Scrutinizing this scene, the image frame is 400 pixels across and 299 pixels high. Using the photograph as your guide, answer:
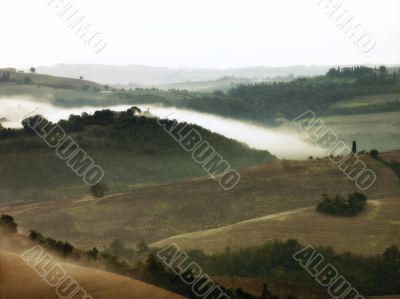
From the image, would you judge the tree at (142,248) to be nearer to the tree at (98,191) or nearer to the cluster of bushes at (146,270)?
the cluster of bushes at (146,270)

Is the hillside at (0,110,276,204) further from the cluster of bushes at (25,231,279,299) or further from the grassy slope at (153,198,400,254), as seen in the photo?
the cluster of bushes at (25,231,279,299)

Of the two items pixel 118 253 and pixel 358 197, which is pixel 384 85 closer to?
pixel 358 197

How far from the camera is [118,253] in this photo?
61.7m

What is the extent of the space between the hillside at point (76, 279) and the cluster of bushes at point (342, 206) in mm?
35929

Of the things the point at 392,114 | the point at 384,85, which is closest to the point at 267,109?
the point at 384,85

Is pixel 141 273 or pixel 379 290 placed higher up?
pixel 141 273

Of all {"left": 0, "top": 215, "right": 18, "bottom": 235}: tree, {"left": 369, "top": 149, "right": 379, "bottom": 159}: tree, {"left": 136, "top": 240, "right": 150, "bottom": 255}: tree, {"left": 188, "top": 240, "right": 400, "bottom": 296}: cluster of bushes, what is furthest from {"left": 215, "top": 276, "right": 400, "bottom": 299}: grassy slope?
{"left": 369, "top": 149, "right": 379, "bottom": 159}: tree

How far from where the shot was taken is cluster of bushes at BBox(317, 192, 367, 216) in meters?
69.2

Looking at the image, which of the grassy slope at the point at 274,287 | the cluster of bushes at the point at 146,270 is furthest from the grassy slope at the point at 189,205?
the cluster of bushes at the point at 146,270

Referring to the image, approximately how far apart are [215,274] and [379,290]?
1368 centimetres

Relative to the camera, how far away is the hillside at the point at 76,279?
32.9m

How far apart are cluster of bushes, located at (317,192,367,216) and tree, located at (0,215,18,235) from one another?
34341 millimetres

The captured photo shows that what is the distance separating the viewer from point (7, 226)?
47781mm

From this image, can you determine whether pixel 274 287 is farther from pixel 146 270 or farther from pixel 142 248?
pixel 142 248
